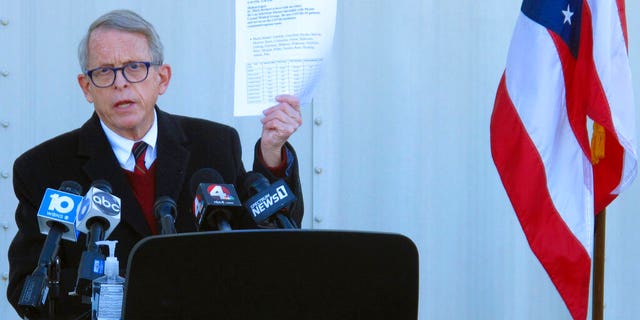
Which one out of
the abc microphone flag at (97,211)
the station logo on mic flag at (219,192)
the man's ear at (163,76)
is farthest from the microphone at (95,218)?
the man's ear at (163,76)

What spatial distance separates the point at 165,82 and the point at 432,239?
1.91 meters

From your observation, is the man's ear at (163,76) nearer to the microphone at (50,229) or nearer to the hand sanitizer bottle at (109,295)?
the microphone at (50,229)

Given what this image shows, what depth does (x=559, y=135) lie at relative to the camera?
4008mm

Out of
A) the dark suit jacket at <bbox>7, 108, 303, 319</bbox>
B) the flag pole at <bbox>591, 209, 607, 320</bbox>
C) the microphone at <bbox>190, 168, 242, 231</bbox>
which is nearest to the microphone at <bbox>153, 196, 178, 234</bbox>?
the microphone at <bbox>190, 168, 242, 231</bbox>

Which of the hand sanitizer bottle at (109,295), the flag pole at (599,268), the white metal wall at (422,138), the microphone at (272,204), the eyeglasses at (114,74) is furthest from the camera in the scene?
the white metal wall at (422,138)

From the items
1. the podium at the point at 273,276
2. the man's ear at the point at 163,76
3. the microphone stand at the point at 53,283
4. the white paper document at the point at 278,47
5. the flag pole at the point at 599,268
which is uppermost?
the white paper document at the point at 278,47

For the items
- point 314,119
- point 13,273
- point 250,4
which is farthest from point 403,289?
point 314,119

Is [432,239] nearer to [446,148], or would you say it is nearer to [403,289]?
[446,148]

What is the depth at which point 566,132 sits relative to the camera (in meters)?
3.99

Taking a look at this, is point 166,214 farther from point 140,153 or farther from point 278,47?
point 140,153

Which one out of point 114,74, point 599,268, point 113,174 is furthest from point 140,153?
point 599,268

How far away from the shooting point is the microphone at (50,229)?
1.99 metres

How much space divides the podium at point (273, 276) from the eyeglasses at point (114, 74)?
1315mm

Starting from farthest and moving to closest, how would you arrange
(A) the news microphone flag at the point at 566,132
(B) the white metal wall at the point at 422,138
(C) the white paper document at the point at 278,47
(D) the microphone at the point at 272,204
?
(B) the white metal wall at the point at 422,138 < (A) the news microphone flag at the point at 566,132 < (C) the white paper document at the point at 278,47 < (D) the microphone at the point at 272,204
